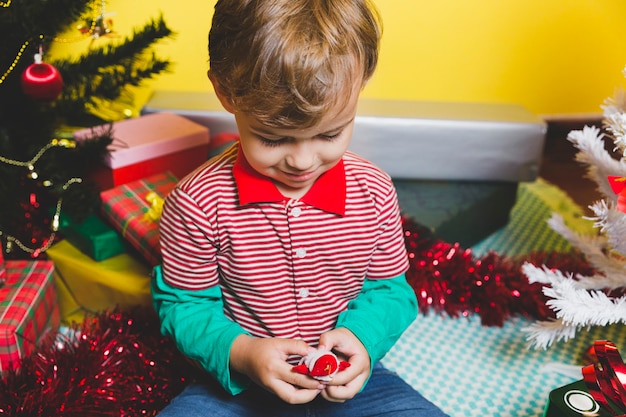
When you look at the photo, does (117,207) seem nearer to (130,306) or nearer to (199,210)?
(130,306)

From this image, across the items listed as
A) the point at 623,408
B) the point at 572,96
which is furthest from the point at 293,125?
the point at 572,96

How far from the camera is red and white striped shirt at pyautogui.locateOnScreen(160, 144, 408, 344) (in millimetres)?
709

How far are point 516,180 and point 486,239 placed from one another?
141 millimetres

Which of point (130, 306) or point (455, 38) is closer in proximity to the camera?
point (130, 306)

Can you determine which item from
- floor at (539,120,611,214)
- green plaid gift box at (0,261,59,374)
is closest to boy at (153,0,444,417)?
green plaid gift box at (0,261,59,374)

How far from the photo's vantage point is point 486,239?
4.42ft

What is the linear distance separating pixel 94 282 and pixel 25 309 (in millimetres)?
141

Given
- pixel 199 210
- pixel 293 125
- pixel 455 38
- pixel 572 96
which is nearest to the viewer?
pixel 293 125

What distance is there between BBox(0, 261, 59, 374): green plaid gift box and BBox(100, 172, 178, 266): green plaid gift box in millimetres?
126

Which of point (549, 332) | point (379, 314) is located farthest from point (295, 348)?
point (549, 332)

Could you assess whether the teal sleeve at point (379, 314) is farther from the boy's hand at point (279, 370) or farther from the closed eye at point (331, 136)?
the closed eye at point (331, 136)

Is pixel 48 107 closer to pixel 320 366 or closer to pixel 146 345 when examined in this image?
pixel 146 345

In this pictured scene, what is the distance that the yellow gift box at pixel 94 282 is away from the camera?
3.29 ft

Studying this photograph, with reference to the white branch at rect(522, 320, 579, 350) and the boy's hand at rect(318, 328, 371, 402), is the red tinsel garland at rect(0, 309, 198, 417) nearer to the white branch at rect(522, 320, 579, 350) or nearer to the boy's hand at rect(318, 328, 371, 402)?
the boy's hand at rect(318, 328, 371, 402)
